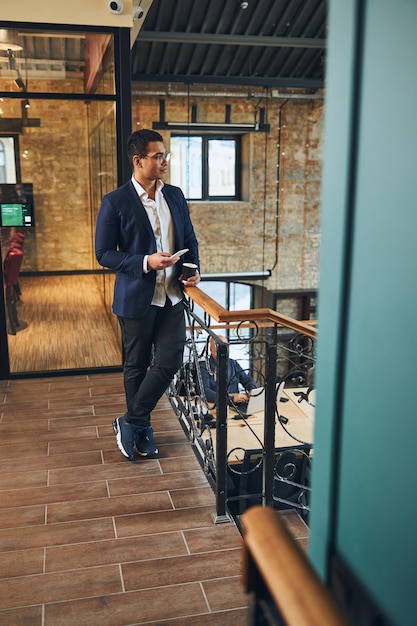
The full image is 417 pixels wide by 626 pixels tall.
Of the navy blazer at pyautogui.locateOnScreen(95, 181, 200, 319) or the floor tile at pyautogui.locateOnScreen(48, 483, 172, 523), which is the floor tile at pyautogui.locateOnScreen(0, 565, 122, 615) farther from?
the navy blazer at pyautogui.locateOnScreen(95, 181, 200, 319)

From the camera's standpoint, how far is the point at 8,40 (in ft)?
14.9

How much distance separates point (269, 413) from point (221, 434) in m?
0.27

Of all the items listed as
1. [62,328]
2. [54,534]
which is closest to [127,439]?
[54,534]

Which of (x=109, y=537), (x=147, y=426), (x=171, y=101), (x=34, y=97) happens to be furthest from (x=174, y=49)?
(x=109, y=537)

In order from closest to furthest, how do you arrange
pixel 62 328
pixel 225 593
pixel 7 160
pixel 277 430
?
pixel 225 593
pixel 7 160
pixel 62 328
pixel 277 430

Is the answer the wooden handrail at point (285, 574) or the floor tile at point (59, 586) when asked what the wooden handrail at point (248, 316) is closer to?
the floor tile at point (59, 586)

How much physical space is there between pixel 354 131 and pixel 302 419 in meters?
5.21

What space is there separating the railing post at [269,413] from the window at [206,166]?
8.03 m

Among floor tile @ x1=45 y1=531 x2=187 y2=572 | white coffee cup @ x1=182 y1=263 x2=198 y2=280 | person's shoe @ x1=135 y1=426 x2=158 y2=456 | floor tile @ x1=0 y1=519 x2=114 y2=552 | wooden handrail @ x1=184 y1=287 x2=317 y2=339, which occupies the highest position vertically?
white coffee cup @ x1=182 y1=263 x2=198 y2=280

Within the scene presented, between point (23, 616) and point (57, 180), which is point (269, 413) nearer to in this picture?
point (23, 616)

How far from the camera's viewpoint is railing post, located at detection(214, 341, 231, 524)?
2.86 meters

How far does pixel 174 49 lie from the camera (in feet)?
29.5

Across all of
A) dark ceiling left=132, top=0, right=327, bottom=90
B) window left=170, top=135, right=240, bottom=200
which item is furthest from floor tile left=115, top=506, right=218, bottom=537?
window left=170, top=135, right=240, bottom=200

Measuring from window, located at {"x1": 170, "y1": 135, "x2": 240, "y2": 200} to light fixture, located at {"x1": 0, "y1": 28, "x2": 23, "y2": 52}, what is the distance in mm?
6088
